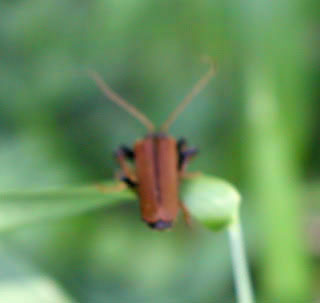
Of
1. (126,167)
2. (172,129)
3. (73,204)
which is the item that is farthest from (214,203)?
(172,129)

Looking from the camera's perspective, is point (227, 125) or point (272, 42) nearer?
point (272, 42)

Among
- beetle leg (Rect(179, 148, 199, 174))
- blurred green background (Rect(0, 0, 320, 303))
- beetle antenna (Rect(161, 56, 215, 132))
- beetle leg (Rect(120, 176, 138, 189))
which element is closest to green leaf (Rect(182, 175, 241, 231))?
beetle leg (Rect(120, 176, 138, 189))

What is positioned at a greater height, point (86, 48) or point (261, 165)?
point (86, 48)

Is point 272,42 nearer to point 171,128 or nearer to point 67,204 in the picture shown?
point 171,128

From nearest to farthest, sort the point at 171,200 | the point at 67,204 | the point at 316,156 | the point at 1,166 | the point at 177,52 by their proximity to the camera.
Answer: the point at 67,204 < the point at 171,200 < the point at 1,166 < the point at 316,156 < the point at 177,52

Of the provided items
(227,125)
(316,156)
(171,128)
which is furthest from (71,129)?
(316,156)
